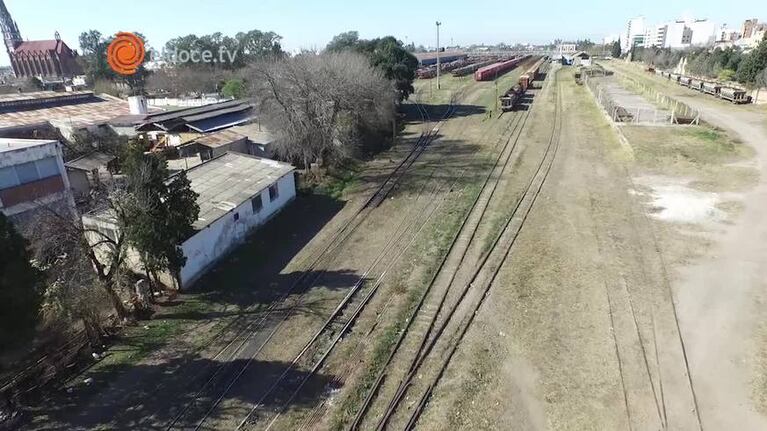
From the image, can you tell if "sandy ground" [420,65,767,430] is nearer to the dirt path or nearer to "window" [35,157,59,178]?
the dirt path

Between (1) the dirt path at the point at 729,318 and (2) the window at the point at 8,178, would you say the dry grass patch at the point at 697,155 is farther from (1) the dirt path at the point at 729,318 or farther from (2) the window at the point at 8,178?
(2) the window at the point at 8,178

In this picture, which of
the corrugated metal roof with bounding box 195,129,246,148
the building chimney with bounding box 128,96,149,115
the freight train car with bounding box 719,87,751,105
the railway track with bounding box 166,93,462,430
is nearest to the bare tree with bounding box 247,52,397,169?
the corrugated metal roof with bounding box 195,129,246,148

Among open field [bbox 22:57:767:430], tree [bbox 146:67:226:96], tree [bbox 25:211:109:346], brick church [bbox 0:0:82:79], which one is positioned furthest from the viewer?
brick church [bbox 0:0:82:79]

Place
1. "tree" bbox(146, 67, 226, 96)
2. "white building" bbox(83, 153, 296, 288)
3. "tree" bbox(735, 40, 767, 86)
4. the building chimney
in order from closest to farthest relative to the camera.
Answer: "white building" bbox(83, 153, 296, 288), the building chimney, "tree" bbox(735, 40, 767, 86), "tree" bbox(146, 67, 226, 96)

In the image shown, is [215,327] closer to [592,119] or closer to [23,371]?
[23,371]

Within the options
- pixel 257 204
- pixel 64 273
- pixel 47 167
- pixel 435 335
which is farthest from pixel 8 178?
pixel 435 335

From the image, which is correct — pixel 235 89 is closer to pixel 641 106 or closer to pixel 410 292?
pixel 410 292
